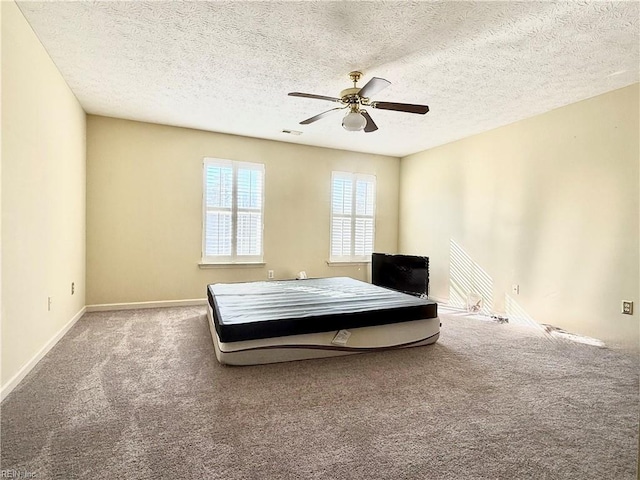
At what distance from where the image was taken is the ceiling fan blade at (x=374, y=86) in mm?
2334

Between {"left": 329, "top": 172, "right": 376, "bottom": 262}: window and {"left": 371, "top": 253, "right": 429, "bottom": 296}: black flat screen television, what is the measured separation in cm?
63

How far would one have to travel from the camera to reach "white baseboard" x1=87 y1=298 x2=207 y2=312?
4.37 metres

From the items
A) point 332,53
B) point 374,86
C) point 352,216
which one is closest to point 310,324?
point 374,86

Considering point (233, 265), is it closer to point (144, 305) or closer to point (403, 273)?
point (144, 305)

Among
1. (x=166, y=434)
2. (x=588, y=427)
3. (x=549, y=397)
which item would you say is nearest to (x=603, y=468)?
(x=588, y=427)

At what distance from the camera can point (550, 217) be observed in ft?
12.8

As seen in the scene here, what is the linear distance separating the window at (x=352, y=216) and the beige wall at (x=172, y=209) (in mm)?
198

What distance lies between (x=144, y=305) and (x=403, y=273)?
375cm

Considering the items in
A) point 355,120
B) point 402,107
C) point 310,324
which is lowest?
point 310,324

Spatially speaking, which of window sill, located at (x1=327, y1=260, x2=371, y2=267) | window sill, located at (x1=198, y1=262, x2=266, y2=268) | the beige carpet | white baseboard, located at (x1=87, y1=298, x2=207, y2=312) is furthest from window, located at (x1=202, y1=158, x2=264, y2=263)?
the beige carpet

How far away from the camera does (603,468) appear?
152 centimetres

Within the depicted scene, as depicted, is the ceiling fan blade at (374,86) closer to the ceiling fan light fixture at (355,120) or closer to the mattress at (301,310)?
the ceiling fan light fixture at (355,120)

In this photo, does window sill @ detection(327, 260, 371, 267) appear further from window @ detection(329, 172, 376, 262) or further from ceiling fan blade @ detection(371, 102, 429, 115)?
ceiling fan blade @ detection(371, 102, 429, 115)

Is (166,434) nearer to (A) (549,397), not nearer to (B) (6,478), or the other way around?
(B) (6,478)
